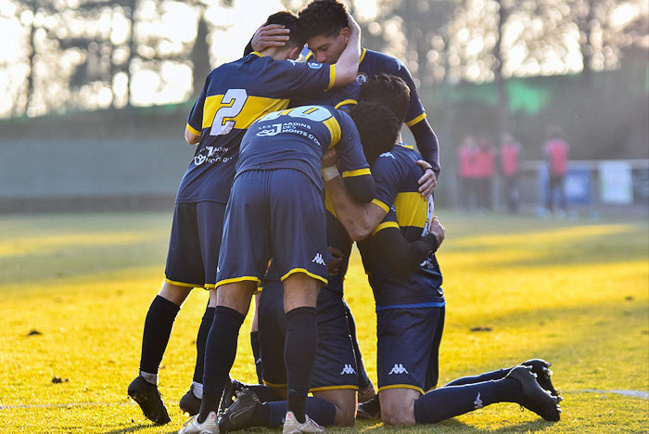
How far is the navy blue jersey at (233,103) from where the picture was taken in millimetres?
4465

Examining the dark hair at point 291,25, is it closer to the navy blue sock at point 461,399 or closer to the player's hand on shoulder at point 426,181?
the player's hand on shoulder at point 426,181

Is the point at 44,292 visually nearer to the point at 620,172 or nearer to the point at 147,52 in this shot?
the point at 620,172

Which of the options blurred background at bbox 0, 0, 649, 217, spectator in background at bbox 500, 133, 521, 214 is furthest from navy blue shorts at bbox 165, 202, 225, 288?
blurred background at bbox 0, 0, 649, 217

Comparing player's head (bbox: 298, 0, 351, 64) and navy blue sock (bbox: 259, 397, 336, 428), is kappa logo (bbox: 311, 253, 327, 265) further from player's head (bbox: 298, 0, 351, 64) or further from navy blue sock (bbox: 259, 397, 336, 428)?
player's head (bbox: 298, 0, 351, 64)

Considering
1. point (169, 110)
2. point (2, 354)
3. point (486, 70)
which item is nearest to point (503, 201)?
point (486, 70)

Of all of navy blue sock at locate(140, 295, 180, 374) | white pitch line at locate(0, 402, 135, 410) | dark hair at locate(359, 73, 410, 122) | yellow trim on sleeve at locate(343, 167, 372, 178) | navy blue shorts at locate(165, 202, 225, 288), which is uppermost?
dark hair at locate(359, 73, 410, 122)

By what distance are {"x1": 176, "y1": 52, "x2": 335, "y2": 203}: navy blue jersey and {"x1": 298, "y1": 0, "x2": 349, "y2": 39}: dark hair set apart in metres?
0.28

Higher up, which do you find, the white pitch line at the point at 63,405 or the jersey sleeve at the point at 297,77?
the jersey sleeve at the point at 297,77

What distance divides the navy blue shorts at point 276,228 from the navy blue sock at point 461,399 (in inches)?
32.0

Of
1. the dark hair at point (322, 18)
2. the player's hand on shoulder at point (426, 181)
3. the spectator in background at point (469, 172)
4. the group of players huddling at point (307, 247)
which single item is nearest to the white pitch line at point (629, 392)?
the group of players huddling at point (307, 247)

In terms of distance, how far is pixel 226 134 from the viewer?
14.9 feet

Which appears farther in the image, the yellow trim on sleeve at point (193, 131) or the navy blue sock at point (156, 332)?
the yellow trim on sleeve at point (193, 131)

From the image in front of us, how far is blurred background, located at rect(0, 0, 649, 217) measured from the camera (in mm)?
35625

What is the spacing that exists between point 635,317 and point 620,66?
107 feet
